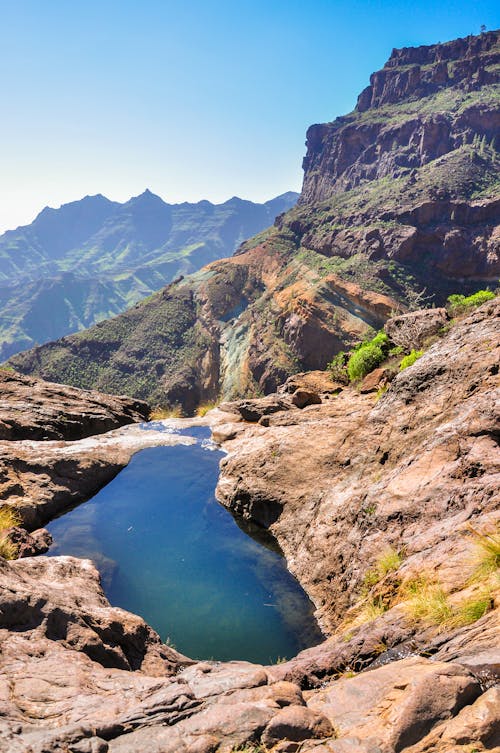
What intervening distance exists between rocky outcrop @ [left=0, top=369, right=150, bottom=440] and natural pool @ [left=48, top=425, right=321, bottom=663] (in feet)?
11.5

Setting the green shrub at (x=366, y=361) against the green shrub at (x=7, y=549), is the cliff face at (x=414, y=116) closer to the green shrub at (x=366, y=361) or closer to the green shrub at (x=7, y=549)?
the green shrub at (x=366, y=361)

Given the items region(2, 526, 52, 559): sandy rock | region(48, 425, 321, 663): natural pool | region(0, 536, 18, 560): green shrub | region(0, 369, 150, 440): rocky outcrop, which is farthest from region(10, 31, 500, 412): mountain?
region(0, 536, 18, 560): green shrub

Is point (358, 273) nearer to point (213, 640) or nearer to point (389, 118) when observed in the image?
point (213, 640)

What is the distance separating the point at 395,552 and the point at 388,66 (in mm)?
143856

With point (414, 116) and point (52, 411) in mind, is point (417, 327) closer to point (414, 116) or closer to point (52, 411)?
point (52, 411)

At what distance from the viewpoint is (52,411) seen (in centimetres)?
1686

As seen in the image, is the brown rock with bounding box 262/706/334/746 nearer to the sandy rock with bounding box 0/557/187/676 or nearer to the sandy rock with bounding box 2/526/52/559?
the sandy rock with bounding box 0/557/187/676

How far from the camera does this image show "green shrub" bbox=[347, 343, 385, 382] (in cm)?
1955

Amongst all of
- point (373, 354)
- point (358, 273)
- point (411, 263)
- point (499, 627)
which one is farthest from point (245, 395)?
point (499, 627)

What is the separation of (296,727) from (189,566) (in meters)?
7.46

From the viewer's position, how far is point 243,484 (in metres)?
12.9

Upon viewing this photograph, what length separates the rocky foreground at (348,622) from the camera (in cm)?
329

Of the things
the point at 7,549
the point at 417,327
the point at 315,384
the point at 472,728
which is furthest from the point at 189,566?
the point at 417,327

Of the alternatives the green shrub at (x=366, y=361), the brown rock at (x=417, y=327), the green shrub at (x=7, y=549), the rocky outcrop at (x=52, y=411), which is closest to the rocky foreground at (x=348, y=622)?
the green shrub at (x=7, y=549)
